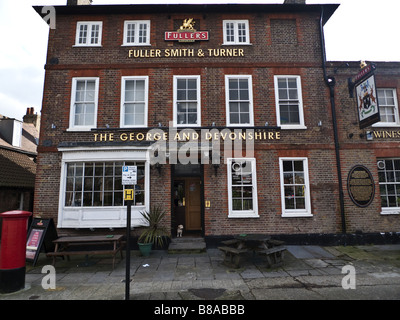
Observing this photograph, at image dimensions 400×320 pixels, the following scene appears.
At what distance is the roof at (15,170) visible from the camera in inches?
436

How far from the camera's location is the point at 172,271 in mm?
6664

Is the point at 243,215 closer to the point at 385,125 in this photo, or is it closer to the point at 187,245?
the point at 187,245

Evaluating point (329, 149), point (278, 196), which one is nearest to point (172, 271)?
point (278, 196)

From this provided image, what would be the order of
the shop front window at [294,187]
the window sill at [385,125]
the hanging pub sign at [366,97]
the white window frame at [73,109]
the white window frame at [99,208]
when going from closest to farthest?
the hanging pub sign at [366,97], the white window frame at [99,208], the shop front window at [294,187], the white window frame at [73,109], the window sill at [385,125]

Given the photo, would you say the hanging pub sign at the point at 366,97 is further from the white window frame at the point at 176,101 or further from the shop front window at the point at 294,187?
the white window frame at the point at 176,101

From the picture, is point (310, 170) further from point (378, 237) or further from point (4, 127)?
point (4, 127)

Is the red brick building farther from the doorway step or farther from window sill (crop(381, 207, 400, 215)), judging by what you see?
the doorway step

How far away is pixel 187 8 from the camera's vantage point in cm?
1009

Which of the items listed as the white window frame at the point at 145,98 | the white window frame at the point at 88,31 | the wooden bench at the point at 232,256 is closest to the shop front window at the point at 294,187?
the wooden bench at the point at 232,256

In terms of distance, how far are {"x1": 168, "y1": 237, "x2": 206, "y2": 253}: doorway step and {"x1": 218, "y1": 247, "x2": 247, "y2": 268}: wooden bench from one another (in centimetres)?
141

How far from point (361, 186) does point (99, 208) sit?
10308mm

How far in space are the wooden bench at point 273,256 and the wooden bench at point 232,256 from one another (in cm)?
60

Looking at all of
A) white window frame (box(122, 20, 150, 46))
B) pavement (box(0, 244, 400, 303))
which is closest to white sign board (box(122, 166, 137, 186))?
pavement (box(0, 244, 400, 303))
